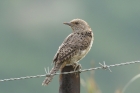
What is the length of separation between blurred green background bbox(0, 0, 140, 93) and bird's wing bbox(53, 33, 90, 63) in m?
53.0

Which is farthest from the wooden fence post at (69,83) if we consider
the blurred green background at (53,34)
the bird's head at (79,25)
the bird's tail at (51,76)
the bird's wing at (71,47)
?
the blurred green background at (53,34)

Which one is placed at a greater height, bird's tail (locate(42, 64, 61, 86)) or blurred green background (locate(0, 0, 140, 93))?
blurred green background (locate(0, 0, 140, 93))

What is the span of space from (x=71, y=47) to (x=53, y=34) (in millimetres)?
90471

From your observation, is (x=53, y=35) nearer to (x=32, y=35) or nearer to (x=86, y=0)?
(x=32, y=35)

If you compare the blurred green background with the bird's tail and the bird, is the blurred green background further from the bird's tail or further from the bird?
the bird's tail

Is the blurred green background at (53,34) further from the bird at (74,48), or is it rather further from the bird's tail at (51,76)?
the bird's tail at (51,76)

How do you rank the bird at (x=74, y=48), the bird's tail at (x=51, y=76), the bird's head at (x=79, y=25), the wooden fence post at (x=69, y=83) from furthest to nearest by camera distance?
1. the bird's head at (x=79, y=25)
2. the bird at (x=74, y=48)
3. the bird's tail at (x=51, y=76)
4. the wooden fence post at (x=69, y=83)

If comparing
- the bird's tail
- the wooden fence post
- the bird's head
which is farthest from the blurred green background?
the wooden fence post

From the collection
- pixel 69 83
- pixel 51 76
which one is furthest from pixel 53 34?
pixel 69 83

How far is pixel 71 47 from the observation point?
36.4ft

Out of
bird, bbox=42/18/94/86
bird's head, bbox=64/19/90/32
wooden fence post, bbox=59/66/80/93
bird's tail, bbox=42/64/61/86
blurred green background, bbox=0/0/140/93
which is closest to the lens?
wooden fence post, bbox=59/66/80/93

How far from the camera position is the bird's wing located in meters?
10.8

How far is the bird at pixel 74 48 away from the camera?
10.7m

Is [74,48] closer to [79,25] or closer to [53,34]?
[79,25]
